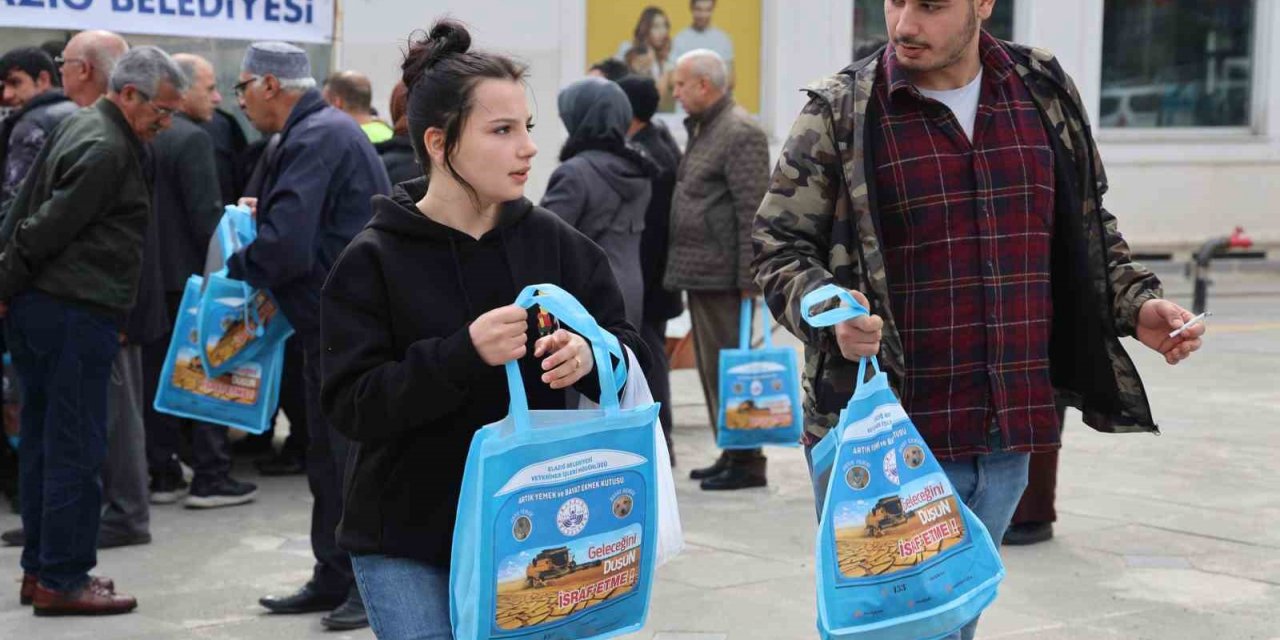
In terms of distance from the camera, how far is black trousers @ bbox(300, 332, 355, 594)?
575 centimetres

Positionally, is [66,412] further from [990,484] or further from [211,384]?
[990,484]

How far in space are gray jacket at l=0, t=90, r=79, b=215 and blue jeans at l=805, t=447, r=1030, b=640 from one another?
439 cm

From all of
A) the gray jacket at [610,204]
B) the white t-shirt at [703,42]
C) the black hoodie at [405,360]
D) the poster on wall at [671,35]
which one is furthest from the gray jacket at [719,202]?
the white t-shirt at [703,42]

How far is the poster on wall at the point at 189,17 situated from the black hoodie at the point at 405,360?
6167 millimetres

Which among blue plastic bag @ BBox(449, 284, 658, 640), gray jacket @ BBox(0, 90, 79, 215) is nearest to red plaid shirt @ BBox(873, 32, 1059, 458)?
blue plastic bag @ BBox(449, 284, 658, 640)

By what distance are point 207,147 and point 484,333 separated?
5346 millimetres

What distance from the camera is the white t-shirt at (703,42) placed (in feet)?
55.2

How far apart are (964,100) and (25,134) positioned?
181 inches

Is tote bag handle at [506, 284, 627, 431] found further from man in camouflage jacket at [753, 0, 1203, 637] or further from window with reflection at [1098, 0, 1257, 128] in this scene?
window with reflection at [1098, 0, 1257, 128]

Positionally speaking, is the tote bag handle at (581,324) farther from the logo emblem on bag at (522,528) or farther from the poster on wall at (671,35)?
the poster on wall at (671,35)

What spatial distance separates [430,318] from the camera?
3117mm

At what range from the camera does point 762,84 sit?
682 inches

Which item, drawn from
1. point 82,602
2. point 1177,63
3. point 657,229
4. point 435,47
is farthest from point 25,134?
point 1177,63

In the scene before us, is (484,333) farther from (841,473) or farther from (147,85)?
(147,85)
